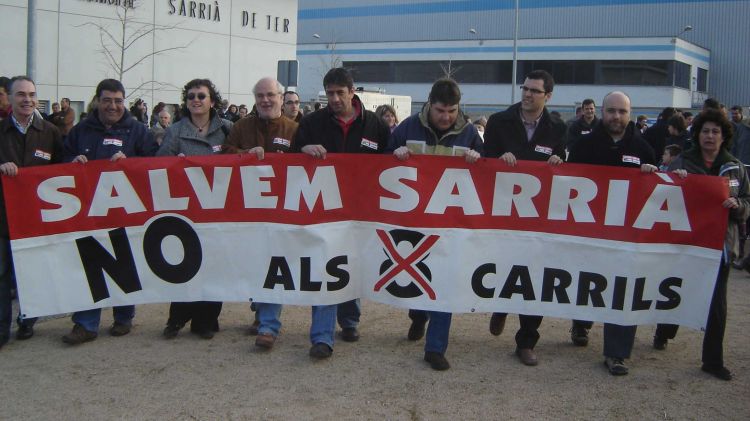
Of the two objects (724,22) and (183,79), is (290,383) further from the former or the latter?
(724,22)

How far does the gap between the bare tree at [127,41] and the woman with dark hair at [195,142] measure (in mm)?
17144

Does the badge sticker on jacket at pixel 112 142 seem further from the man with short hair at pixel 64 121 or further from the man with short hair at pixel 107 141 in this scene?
the man with short hair at pixel 64 121

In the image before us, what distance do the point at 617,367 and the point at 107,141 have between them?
441 centimetres

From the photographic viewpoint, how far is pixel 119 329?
21.3ft

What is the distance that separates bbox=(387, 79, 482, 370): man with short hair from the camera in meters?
5.80

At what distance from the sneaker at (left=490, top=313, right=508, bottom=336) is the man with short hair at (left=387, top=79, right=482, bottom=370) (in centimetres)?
57

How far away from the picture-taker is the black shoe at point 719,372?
5.63 metres

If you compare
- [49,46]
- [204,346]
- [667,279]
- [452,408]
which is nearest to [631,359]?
[667,279]

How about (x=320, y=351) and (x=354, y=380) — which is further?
(x=320, y=351)

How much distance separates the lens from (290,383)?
17.6 ft

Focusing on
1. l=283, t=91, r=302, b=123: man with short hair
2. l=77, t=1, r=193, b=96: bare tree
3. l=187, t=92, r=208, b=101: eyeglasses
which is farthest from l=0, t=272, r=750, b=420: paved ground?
l=77, t=1, r=193, b=96: bare tree

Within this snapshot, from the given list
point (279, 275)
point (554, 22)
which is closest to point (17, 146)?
point (279, 275)

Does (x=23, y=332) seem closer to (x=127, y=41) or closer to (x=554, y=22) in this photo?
(x=127, y=41)

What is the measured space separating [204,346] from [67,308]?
111cm
